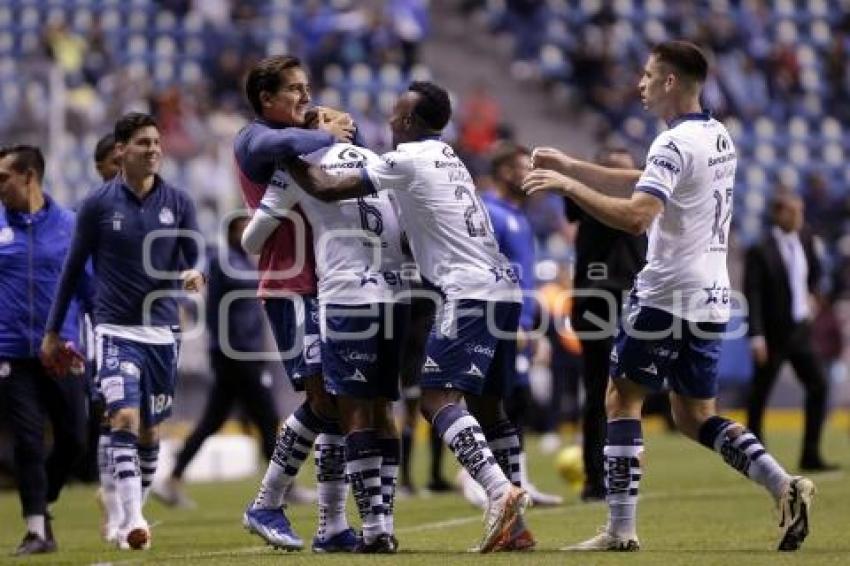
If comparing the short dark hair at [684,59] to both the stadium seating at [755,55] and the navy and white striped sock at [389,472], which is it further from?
the stadium seating at [755,55]

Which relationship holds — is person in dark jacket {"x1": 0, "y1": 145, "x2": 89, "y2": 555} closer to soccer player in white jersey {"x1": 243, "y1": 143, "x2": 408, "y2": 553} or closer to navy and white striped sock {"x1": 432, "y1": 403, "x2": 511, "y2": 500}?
soccer player in white jersey {"x1": 243, "y1": 143, "x2": 408, "y2": 553}

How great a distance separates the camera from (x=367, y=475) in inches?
401

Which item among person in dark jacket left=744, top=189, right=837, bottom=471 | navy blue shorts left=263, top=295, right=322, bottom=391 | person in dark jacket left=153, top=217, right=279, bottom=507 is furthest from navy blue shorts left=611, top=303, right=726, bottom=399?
person in dark jacket left=744, top=189, right=837, bottom=471

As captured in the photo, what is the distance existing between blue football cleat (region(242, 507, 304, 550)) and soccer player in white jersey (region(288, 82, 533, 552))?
3.82 ft

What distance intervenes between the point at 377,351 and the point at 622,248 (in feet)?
13.8

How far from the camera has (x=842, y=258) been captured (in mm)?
29250

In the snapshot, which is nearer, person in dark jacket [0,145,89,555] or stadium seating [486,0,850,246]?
person in dark jacket [0,145,89,555]

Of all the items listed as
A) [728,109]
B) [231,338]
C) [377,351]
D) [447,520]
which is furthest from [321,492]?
[728,109]

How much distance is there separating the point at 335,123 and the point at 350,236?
67 cm

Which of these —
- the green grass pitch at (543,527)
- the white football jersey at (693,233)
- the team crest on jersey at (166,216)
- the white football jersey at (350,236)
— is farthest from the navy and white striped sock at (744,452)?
the team crest on jersey at (166,216)

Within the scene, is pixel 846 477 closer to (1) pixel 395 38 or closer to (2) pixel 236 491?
(2) pixel 236 491

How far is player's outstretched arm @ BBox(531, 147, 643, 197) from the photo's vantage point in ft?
32.8

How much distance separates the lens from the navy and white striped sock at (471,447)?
977cm

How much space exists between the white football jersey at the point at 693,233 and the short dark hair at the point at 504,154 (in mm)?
4641
